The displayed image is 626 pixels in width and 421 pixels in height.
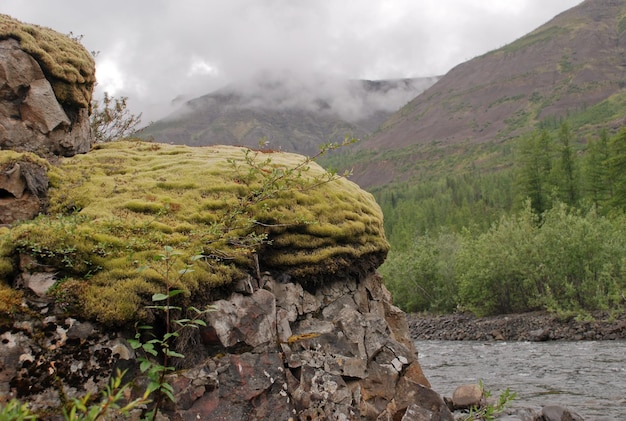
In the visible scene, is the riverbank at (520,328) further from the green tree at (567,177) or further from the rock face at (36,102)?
the rock face at (36,102)

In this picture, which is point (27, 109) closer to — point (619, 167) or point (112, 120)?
point (112, 120)

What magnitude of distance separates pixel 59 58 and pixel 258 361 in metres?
10.6

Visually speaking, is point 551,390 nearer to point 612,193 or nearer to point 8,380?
point 8,380

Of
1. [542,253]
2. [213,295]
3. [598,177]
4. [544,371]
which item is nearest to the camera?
[213,295]

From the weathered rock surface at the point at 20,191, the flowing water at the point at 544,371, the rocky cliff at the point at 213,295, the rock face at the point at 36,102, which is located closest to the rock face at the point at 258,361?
the rocky cliff at the point at 213,295

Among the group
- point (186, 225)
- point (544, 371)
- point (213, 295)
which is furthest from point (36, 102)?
point (544, 371)

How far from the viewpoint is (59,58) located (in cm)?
1354

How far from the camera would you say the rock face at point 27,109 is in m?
12.0

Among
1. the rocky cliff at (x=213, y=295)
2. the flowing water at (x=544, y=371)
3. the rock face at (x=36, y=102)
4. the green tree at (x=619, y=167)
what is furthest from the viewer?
the green tree at (x=619, y=167)

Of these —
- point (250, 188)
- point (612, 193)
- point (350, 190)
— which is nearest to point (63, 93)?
point (250, 188)

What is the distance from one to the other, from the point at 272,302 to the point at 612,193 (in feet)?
213

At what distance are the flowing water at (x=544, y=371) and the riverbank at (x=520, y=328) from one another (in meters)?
1.91

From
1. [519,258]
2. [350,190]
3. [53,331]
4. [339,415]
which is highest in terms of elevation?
[350,190]

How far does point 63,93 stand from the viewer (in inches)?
531
